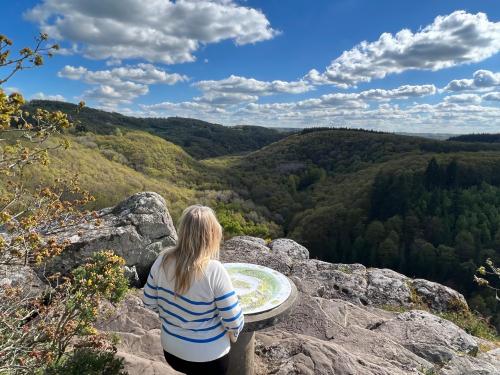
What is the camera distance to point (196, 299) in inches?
149

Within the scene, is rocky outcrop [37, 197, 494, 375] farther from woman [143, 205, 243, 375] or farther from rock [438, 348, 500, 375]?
woman [143, 205, 243, 375]

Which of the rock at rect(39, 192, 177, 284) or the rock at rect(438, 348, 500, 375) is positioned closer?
the rock at rect(438, 348, 500, 375)

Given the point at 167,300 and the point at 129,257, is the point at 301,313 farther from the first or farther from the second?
the point at 167,300

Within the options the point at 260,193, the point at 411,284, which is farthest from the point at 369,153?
the point at 411,284

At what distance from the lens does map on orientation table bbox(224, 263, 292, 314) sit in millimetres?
5637

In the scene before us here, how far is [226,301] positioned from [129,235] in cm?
683

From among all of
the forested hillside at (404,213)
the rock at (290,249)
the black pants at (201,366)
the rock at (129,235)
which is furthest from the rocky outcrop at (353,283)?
the forested hillside at (404,213)

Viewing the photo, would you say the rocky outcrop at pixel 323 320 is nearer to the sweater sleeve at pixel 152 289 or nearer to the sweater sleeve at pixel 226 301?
the sweater sleeve at pixel 152 289

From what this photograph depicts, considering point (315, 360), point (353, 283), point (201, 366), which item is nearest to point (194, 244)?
point (201, 366)

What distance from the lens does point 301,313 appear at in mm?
8836

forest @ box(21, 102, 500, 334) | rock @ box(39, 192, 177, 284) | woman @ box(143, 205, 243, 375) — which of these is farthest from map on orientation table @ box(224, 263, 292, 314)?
forest @ box(21, 102, 500, 334)

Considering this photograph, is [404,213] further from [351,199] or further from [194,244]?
[194,244]

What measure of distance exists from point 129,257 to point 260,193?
109144mm

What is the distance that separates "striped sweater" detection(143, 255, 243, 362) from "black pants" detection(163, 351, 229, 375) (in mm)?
63
